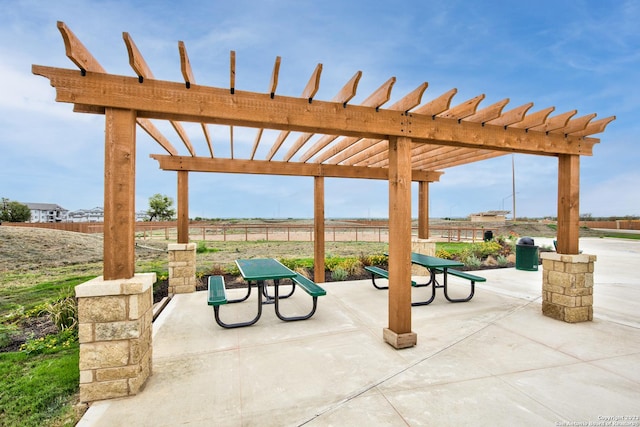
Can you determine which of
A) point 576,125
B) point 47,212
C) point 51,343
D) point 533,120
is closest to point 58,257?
point 51,343

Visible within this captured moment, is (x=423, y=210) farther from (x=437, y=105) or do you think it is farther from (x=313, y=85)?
(x=313, y=85)

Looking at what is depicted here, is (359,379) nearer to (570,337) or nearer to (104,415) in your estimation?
(104,415)

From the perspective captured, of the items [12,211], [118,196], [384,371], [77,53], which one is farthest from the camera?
[12,211]

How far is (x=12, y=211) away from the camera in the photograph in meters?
32.7

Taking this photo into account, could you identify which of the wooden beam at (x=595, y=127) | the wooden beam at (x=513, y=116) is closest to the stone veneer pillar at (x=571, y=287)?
the wooden beam at (x=595, y=127)

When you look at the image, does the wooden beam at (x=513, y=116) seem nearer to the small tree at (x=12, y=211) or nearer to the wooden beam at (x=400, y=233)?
the wooden beam at (x=400, y=233)

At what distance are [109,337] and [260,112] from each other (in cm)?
238

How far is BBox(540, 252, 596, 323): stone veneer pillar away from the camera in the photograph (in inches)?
157

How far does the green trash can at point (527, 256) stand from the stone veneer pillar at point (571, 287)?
443 centimetres

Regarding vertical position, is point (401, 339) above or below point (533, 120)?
below

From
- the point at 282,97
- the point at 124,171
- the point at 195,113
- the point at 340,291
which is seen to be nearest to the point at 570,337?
the point at 340,291

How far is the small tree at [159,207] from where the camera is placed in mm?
40756

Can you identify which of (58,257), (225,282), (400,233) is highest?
(400,233)

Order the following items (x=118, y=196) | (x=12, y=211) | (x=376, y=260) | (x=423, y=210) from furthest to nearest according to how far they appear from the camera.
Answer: (x=12, y=211) < (x=376, y=260) < (x=423, y=210) < (x=118, y=196)
